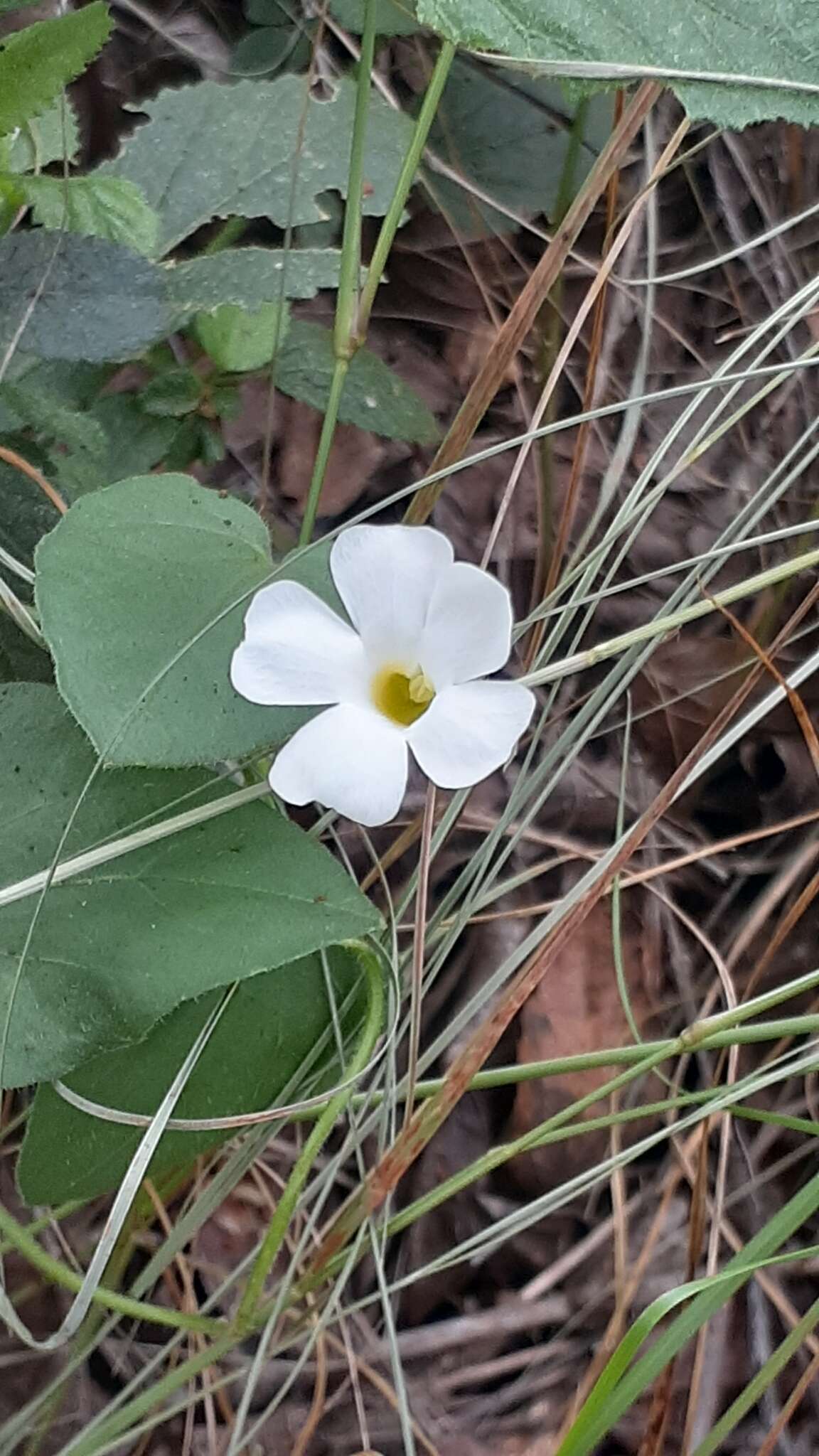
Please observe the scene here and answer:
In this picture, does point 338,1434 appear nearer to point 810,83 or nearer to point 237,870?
point 237,870

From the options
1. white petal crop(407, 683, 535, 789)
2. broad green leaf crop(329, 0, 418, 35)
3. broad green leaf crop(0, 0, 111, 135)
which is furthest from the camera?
broad green leaf crop(329, 0, 418, 35)

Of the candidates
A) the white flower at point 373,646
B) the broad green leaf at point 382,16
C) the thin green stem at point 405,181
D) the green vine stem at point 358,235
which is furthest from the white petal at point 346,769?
the broad green leaf at point 382,16

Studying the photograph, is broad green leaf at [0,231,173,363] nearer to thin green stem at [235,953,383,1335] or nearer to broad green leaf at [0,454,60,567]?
broad green leaf at [0,454,60,567]

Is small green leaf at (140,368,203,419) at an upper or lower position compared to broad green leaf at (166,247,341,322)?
lower

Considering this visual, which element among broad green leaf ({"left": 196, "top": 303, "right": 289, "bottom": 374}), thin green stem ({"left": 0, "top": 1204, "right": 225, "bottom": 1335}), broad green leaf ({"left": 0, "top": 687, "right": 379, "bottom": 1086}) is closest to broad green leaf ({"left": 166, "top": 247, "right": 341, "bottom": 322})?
broad green leaf ({"left": 196, "top": 303, "right": 289, "bottom": 374})

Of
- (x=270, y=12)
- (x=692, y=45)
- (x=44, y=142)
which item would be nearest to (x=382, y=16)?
(x=270, y=12)

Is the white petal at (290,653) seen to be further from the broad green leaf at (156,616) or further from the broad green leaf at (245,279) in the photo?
the broad green leaf at (245,279)

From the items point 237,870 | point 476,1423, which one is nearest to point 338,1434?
point 476,1423
